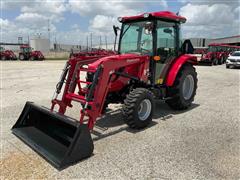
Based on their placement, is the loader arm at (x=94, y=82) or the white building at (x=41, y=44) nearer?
the loader arm at (x=94, y=82)

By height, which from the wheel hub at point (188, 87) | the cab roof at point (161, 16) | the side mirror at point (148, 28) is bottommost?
the wheel hub at point (188, 87)

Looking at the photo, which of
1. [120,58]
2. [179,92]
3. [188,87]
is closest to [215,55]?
[188,87]

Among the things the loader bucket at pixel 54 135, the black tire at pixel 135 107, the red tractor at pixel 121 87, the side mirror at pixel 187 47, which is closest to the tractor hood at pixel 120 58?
the red tractor at pixel 121 87

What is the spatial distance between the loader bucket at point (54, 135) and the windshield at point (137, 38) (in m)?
2.70

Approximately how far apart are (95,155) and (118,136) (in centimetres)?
98

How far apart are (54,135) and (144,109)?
6.50ft

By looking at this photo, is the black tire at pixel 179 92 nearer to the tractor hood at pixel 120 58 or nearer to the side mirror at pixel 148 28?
the tractor hood at pixel 120 58

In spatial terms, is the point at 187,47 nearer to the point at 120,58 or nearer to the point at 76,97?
the point at 120,58

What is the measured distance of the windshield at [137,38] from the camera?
6.36m

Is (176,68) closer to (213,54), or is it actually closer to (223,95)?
(223,95)

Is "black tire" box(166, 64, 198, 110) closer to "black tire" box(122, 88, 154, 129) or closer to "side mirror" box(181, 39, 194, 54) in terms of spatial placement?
"side mirror" box(181, 39, 194, 54)

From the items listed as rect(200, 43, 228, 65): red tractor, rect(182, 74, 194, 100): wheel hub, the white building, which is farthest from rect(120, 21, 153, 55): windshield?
the white building

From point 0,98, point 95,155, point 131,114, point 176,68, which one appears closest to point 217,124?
point 176,68

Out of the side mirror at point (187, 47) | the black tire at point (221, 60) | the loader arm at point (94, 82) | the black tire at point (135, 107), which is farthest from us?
the black tire at point (221, 60)
